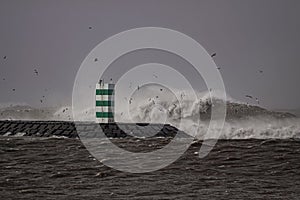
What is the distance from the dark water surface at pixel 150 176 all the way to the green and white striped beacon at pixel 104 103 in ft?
54.3

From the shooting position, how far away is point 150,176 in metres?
19.5

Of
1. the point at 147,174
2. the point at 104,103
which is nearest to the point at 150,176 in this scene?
the point at 147,174

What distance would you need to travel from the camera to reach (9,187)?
1683 centimetres

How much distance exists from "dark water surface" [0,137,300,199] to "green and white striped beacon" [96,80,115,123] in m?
16.5

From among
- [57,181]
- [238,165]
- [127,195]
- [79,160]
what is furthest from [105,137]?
[127,195]

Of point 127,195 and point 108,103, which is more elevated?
point 108,103

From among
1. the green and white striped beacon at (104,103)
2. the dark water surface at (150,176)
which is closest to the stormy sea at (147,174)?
the dark water surface at (150,176)

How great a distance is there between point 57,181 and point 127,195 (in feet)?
11.9

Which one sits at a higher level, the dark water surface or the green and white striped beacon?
the green and white striped beacon

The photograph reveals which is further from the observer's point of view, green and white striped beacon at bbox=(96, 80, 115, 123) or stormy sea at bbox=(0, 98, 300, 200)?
green and white striped beacon at bbox=(96, 80, 115, 123)

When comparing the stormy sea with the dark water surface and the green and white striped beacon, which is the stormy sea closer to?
the dark water surface

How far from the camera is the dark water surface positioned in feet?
52.2

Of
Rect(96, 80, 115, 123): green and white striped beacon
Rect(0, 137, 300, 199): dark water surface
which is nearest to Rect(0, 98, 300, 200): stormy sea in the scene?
Rect(0, 137, 300, 199): dark water surface

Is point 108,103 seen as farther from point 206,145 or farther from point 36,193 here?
point 36,193
